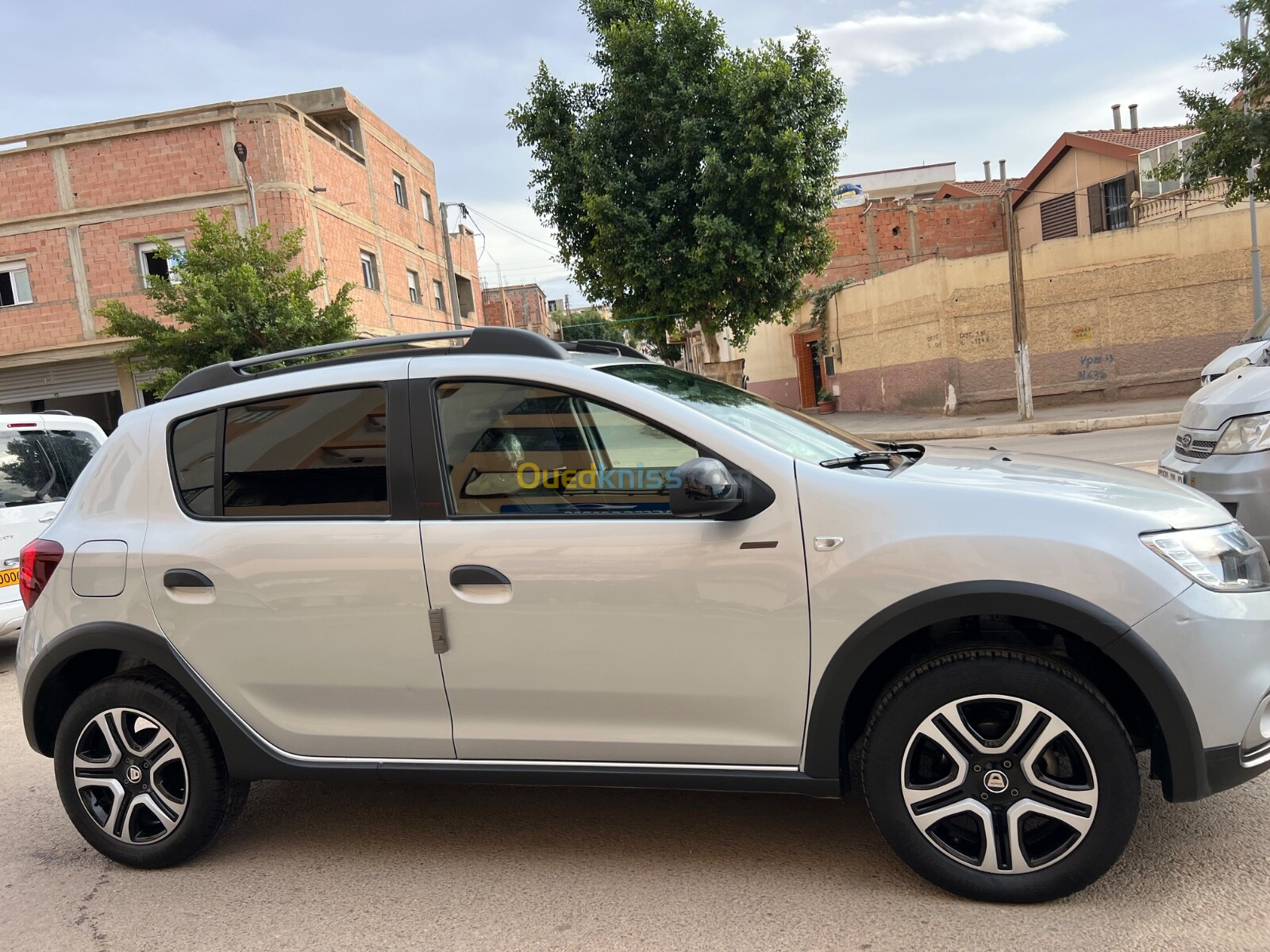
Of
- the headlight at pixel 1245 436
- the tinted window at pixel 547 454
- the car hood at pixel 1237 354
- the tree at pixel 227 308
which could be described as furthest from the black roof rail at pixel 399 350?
the tree at pixel 227 308

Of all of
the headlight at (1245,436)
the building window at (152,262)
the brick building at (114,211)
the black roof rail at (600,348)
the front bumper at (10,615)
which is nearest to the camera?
the black roof rail at (600,348)

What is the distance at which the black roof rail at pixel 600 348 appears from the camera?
11.7 ft

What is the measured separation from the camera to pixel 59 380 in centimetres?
2294

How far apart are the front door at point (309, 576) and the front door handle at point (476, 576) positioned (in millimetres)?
120

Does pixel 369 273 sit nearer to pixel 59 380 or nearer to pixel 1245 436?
pixel 59 380

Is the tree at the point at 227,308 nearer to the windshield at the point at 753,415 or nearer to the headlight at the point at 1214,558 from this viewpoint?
the windshield at the point at 753,415

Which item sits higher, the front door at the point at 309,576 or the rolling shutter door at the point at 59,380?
the rolling shutter door at the point at 59,380

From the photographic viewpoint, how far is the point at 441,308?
34.3 meters

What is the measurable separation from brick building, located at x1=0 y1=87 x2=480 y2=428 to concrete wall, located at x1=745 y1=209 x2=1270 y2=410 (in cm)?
1541

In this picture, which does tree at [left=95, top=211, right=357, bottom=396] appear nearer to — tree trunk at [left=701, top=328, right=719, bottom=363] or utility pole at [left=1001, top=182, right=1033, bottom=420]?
tree trunk at [left=701, top=328, right=719, bottom=363]

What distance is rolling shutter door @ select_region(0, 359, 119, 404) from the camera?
22.8 meters

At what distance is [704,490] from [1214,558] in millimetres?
1412

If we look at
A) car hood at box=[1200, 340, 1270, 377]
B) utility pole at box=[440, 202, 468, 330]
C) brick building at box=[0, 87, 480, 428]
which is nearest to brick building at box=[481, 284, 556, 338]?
utility pole at box=[440, 202, 468, 330]

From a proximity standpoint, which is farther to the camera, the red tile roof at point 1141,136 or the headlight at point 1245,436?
the red tile roof at point 1141,136
